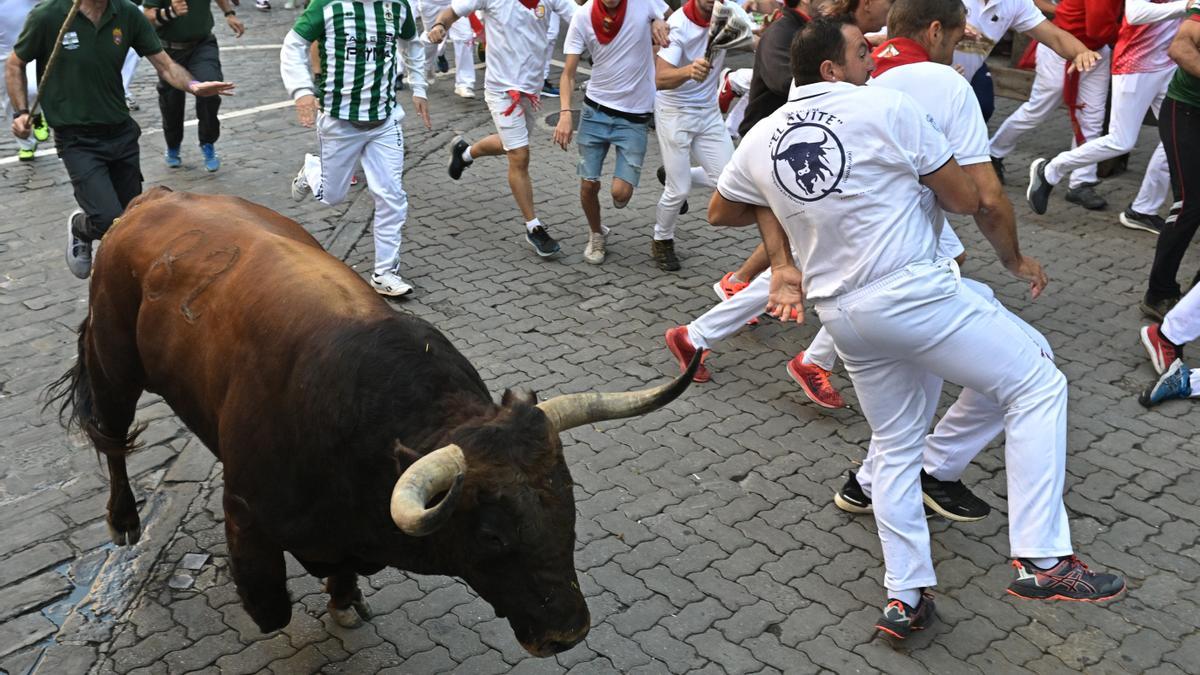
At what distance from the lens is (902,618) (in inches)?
184

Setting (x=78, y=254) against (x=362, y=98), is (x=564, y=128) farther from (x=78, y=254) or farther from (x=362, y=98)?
(x=78, y=254)

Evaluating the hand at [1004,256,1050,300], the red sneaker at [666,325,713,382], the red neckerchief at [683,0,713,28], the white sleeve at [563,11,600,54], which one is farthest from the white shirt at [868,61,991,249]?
the white sleeve at [563,11,600,54]

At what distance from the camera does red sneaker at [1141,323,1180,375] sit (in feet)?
22.0

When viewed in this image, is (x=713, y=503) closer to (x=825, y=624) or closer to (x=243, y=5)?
(x=825, y=624)

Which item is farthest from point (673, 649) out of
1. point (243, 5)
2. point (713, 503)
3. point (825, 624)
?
point (243, 5)

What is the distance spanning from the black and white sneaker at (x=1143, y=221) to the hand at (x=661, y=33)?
3932mm

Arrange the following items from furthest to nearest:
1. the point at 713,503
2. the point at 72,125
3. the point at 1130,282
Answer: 1. the point at 1130,282
2. the point at 72,125
3. the point at 713,503

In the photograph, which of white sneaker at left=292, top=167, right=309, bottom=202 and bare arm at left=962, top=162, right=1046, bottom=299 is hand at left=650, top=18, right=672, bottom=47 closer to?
white sneaker at left=292, top=167, right=309, bottom=202

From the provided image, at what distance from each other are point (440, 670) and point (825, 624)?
5.35 feet

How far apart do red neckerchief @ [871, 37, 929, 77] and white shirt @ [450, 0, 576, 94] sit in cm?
406

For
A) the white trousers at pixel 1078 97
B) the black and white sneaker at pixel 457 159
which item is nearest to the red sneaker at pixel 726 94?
the black and white sneaker at pixel 457 159

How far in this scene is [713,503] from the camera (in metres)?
5.75

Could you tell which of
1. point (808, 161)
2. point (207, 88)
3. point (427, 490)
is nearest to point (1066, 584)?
point (808, 161)

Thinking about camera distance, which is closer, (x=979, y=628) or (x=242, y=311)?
(x=242, y=311)
